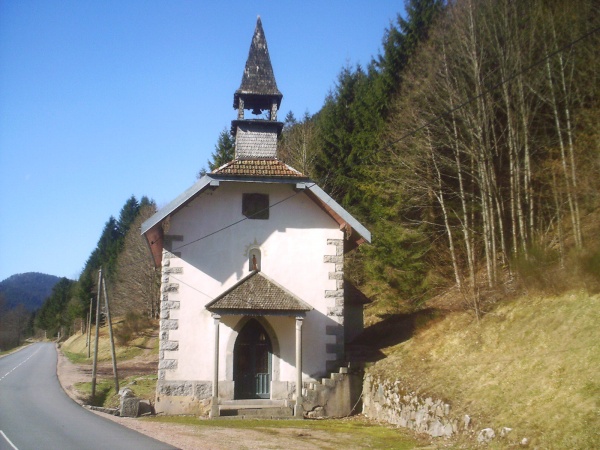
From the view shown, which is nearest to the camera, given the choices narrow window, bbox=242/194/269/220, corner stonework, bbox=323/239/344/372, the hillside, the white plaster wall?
the hillside

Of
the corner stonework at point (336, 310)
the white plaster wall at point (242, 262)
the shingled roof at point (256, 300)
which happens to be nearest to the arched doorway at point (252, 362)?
the white plaster wall at point (242, 262)

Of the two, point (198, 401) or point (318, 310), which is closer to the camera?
point (198, 401)

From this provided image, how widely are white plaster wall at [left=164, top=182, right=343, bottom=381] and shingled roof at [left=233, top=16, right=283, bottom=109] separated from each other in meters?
3.75

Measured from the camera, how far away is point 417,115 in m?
21.1

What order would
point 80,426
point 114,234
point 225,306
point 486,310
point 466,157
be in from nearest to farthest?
point 80,426, point 486,310, point 225,306, point 466,157, point 114,234

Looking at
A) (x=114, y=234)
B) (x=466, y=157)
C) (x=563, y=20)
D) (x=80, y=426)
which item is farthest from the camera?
(x=114, y=234)

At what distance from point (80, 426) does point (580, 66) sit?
56.4 feet

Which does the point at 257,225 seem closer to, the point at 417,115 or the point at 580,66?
the point at 417,115

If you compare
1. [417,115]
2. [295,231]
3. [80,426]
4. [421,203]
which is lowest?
[80,426]

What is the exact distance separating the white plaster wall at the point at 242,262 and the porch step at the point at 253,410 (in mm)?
1097

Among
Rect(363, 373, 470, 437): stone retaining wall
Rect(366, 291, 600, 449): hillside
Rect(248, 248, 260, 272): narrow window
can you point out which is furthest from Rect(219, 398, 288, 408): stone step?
Rect(248, 248, 260, 272): narrow window

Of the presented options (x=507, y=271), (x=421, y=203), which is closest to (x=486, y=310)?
(x=507, y=271)

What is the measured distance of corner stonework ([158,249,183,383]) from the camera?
17.2 m

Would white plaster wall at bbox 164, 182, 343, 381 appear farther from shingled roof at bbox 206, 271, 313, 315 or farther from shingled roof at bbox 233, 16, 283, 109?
shingled roof at bbox 233, 16, 283, 109
